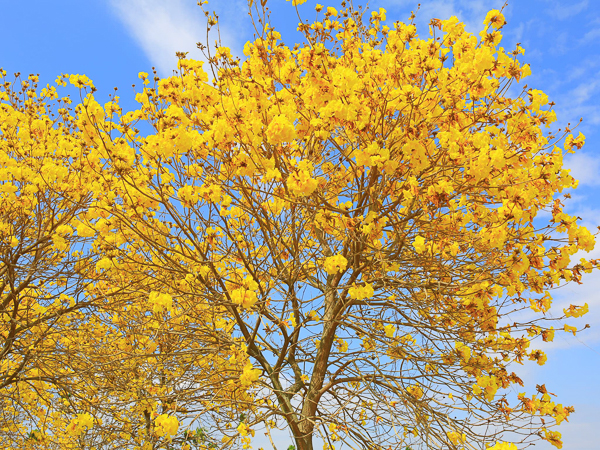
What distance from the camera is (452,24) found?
445 cm

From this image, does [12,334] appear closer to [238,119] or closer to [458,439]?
[238,119]

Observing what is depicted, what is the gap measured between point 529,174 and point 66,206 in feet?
20.5

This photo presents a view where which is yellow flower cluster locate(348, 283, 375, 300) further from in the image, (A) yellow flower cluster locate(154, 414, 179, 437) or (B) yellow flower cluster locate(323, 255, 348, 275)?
(A) yellow flower cluster locate(154, 414, 179, 437)

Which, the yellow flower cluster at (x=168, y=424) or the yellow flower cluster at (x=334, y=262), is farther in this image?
the yellow flower cluster at (x=334, y=262)

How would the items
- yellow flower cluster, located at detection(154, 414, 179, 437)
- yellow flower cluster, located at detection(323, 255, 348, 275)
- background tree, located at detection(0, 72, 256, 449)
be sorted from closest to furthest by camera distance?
yellow flower cluster, located at detection(154, 414, 179, 437), yellow flower cluster, located at detection(323, 255, 348, 275), background tree, located at detection(0, 72, 256, 449)

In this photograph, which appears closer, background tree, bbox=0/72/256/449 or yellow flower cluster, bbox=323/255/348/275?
yellow flower cluster, bbox=323/255/348/275

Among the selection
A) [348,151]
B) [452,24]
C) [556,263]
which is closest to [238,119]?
[348,151]

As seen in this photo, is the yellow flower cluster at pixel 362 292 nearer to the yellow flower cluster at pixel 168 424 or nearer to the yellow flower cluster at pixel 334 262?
the yellow flower cluster at pixel 334 262

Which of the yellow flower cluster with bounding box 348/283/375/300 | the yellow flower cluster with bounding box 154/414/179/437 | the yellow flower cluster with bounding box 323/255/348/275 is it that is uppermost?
the yellow flower cluster with bounding box 323/255/348/275

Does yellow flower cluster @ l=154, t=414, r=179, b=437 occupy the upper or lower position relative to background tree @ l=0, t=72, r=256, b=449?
lower

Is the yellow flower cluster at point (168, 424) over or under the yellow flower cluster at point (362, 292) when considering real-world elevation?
under

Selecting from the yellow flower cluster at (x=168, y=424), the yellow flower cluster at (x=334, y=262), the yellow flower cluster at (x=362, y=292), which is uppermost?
the yellow flower cluster at (x=334, y=262)

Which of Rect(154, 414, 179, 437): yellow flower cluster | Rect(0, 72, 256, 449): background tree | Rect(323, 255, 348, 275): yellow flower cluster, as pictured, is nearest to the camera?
Rect(154, 414, 179, 437): yellow flower cluster

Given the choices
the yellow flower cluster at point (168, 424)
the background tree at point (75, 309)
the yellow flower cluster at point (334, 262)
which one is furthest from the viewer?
the background tree at point (75, 309)
